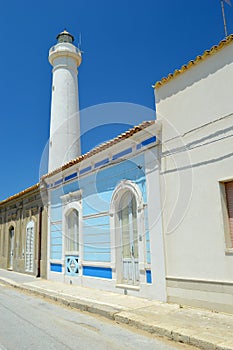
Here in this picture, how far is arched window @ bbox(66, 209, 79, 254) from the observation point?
35.0 ft

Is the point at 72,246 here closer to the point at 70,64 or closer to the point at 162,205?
the point at 162,205

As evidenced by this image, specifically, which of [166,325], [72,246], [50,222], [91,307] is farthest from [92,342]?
[50,222]

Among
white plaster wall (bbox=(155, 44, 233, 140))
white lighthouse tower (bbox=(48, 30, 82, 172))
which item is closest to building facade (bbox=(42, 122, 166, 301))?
white plaster wall (bbox=(155, 44, 233, 140))

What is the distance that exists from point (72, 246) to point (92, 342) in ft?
21.4

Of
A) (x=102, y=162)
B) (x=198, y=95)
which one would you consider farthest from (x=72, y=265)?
(x=198, y=95)

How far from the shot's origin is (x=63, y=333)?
4.91 metres

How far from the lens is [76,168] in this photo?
10.6m

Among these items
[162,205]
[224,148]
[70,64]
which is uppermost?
[70,64]

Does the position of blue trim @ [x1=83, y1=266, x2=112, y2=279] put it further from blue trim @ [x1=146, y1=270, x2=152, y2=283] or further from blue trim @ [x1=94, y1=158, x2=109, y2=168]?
blue trim @ [x1=94, y1=158, x2=109, y2=168]

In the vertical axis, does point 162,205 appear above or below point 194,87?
below

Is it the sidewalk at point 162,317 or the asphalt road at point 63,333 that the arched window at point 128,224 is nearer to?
the sidewalk at point 162,317

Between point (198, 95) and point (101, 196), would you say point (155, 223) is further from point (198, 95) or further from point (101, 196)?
point (198, 95)

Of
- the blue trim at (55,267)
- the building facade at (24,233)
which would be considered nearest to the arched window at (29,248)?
the building facade at (24,233)

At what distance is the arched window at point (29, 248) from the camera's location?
45.4 ft
